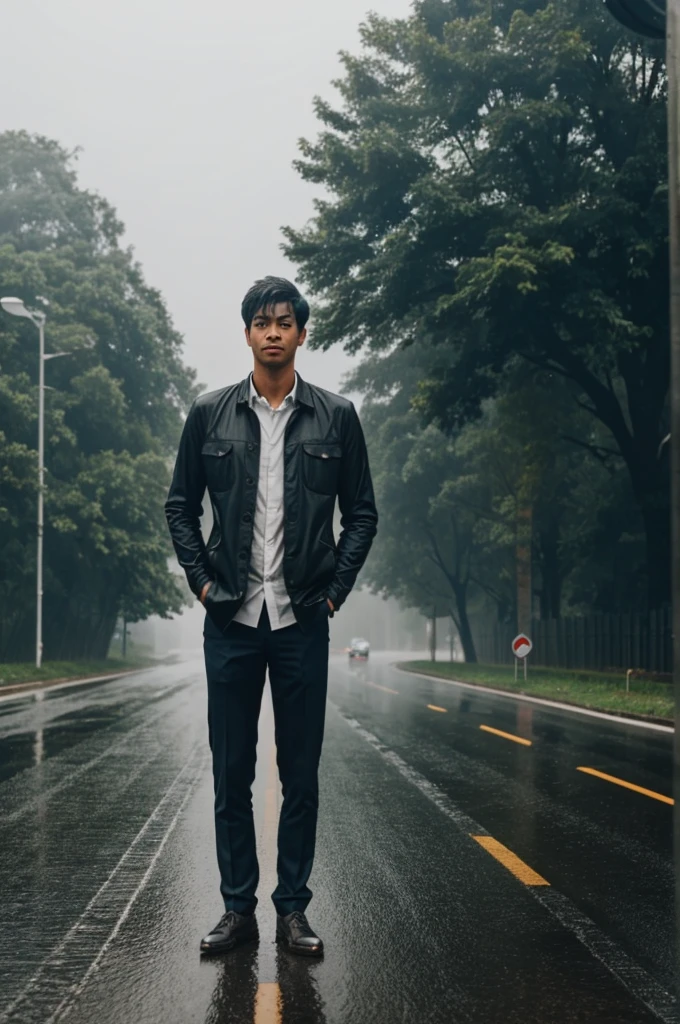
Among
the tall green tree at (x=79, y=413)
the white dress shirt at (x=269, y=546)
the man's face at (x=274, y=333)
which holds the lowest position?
the white dress shirt at (x=269, y=546)

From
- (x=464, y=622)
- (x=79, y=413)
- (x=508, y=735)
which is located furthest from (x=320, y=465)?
(x=464, y=622)

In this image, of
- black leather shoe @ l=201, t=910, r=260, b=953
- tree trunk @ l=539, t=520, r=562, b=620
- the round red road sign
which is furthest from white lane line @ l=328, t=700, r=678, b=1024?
tree trunk @ l=539, t=520, r=562, b=620

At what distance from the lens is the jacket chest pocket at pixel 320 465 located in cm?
480

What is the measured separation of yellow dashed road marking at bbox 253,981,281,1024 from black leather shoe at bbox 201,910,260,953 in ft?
1.49

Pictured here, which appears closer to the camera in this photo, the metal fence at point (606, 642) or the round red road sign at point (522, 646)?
the metal fence at point (606, 642)

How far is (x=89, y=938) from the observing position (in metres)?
5.02

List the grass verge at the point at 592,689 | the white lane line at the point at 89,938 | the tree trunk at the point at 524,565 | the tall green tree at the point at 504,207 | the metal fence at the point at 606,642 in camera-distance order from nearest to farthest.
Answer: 1. the white lane line at the point at 89,938
2. the grass verge at the point at 592,689
3. the tall green tree at the point at 504,207
4. the metal fence at the point at 606,642
5. the tree trunk at the point at 524,565

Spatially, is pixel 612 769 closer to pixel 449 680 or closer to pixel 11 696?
pixel 11 696

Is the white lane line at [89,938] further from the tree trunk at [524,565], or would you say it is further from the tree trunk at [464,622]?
the tree trunk at [464,622]

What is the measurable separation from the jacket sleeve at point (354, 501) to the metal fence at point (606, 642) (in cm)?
2198

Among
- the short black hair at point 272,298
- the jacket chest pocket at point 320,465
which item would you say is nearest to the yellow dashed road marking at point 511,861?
the jacket chest pocket at point 320,465

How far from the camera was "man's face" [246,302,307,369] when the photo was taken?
4.81 meters

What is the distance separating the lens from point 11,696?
25.0 metres

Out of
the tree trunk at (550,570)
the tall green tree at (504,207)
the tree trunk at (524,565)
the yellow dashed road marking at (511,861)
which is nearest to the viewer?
the yellow dashed road marking at (511,861)
